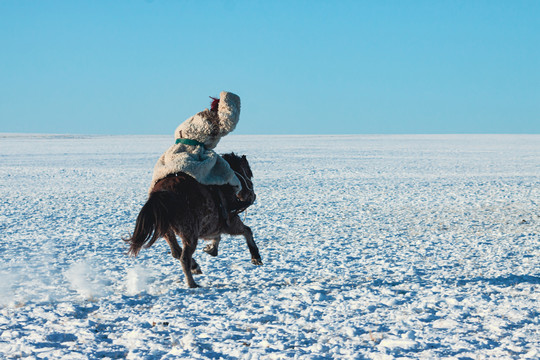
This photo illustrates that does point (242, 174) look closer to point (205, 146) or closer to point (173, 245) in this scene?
point (205, 146)

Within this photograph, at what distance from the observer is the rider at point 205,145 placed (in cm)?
486

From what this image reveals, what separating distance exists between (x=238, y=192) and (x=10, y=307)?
224cm

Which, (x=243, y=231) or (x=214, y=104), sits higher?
(x=214, y=104)

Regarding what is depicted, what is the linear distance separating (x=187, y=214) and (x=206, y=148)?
84 cm

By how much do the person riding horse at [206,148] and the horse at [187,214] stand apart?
0.19 ft

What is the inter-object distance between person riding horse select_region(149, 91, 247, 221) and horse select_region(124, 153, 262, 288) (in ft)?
0.19

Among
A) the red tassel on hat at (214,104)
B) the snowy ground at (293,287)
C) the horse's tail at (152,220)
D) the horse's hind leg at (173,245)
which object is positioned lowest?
the snowy ground at (293,287)

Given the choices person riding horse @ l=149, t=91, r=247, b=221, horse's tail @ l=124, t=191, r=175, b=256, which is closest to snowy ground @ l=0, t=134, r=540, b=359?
horse's tail @ l=124, t=191, r=175, b=256

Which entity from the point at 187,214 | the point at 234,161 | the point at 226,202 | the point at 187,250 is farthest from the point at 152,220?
the point at 234,161

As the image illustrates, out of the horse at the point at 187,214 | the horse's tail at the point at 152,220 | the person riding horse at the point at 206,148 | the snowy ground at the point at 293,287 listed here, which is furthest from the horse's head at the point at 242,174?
the horse's tail at the point at 152,220

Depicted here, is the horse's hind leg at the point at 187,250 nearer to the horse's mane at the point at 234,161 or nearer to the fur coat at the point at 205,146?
the fur coat at the point at 205,146

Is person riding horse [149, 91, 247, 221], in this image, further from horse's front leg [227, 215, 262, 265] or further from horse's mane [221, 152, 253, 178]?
horse's mane [221, 152, 253, 178]

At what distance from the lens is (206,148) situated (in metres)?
5.21

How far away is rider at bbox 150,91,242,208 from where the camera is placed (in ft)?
15.9
